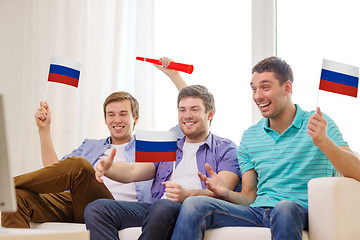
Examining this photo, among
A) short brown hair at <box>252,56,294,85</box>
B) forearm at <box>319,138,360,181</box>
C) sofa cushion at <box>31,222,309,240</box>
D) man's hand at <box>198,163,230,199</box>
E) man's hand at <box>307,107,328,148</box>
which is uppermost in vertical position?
short brown hair at <box>252,56,294,85</box>

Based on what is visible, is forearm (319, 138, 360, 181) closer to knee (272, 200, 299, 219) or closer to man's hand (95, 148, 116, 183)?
knee (272, 200, 299, 219)

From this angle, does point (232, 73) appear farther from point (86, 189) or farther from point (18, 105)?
point (18, 105)

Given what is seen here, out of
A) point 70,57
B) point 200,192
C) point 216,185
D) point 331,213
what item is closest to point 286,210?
point 331,213

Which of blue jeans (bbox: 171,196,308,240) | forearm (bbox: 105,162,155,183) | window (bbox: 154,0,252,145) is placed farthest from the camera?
window (bbox: 154,0,252,145)

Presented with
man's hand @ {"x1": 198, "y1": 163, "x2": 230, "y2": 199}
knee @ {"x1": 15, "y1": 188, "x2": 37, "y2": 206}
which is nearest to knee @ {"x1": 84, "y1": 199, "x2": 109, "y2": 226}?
knee @ {"x1": 15, "y1": 188, "x2": 37, "y2": 206}

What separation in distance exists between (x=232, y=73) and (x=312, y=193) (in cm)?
153

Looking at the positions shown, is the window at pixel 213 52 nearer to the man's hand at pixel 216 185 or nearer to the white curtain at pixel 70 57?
the white curtain at pixel 70 57

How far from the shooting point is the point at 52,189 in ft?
7.50

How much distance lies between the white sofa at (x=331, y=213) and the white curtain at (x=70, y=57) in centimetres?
173

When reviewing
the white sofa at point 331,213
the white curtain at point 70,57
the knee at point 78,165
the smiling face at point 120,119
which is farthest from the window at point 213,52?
the white sofa at point 331,213

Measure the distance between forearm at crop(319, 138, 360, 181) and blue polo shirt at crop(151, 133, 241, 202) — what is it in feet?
1.95

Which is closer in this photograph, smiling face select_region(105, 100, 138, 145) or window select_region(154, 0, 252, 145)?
smiling face select_region(105, 100, 138, 145)

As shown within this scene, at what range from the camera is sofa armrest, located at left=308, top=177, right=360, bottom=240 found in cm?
175

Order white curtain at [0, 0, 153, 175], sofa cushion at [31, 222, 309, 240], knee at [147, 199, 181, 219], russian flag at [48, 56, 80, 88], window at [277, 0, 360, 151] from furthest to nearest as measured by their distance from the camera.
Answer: white curtain at [0, 0, 153, 175] → window at [277, 0, 360, 151] → russian flag at [48, 56, 80, 88] → knee at [147, 199, 181, 219] → sofa cushion at [31, 222, 309, 240]
